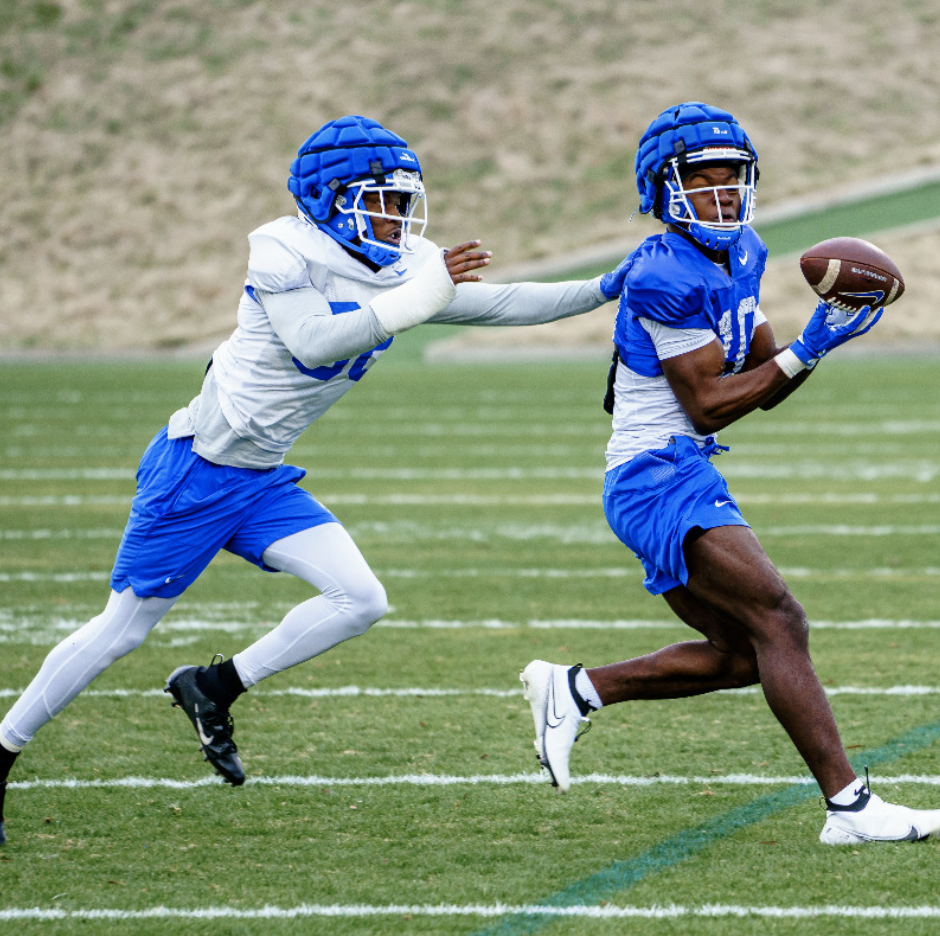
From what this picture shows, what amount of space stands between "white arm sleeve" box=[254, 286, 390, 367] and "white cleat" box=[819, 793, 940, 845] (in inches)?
63.9

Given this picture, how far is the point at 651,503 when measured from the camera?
13.1ft

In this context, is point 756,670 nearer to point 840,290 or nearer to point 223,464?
point 840,290

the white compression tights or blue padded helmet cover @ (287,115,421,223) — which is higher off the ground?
blue padded helmet cover @ (287,115,421,223)

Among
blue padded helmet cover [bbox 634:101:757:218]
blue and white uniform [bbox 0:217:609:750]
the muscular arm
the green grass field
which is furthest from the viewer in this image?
blue and white uniform [bbox 0:217:609:750]

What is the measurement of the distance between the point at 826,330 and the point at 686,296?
349 millimetres

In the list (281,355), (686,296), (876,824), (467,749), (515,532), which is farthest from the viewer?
(515,532)

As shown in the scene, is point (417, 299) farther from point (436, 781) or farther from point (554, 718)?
point (436, 781)

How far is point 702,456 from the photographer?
4066mm

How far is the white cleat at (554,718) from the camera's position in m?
4.06

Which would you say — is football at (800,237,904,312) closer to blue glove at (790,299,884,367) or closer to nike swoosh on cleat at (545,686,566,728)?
blue glove at (790,299,884,367)

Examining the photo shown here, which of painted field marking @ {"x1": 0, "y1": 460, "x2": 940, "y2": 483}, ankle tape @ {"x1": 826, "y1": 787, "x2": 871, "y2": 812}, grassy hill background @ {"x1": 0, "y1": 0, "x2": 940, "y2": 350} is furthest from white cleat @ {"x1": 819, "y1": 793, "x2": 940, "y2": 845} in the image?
grassy hill background @ {"x1": 0, "y1": 0, "x2": 940, "y2": 350}

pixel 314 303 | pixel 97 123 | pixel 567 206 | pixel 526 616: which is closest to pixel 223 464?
pixel 314 303

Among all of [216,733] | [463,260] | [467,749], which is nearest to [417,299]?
[463,260]

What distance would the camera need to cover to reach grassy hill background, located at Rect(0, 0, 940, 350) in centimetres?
2831
